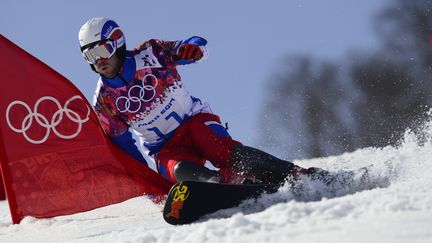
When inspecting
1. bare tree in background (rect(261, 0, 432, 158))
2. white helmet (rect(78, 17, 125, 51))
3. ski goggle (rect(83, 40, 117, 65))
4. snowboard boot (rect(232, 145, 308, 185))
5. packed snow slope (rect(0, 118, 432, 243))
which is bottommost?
packed snow slope (rect(0, 118, 432, 243))

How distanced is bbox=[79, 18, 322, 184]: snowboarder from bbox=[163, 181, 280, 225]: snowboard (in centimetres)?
79

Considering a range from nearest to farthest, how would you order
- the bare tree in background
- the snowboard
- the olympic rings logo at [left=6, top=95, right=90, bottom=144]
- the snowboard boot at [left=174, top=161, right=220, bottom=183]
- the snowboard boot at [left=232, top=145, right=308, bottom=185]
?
the snowboard → the snowboard boot at [left=232, top=145, right=308, bottom=185] → the snowboard boot at [left=174, top=161, right=220, bottom=183] → the olympic rings logo at [left=6, top=95, right=90, bottom=144] → the bare tree in background

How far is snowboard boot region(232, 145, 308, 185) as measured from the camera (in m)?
6.52

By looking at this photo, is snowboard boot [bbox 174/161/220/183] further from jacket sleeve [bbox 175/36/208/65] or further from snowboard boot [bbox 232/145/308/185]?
jacket sleeve [bbox 175/36/208/65]

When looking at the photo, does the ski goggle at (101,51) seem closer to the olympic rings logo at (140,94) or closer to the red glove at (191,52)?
the olympic rings logo at (140,94)

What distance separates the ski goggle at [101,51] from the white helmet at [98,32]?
0.04 m

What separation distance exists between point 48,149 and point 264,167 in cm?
230

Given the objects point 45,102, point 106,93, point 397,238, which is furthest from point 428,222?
point 45,102

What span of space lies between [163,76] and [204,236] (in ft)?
9.47

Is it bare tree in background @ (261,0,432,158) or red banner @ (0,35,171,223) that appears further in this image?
bare tree in background @ (261,0,432,158)

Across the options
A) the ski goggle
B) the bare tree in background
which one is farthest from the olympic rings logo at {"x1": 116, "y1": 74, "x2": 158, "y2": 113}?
the bare tree in background

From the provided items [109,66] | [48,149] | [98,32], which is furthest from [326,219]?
[48,149]

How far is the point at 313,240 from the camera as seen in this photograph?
160 inches

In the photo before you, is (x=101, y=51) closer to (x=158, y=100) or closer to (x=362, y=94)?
(x=158, y=100)
